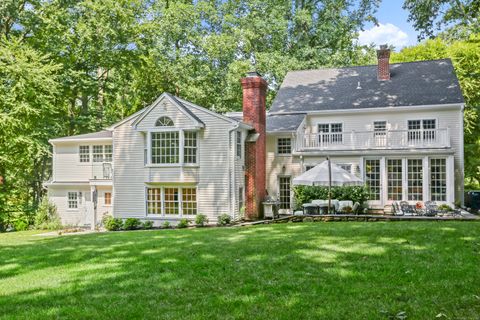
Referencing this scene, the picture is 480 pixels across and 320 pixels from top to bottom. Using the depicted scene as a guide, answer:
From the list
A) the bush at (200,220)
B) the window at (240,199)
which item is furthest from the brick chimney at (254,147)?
the bush at (200,220)

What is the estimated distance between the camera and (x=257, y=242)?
35.2ft

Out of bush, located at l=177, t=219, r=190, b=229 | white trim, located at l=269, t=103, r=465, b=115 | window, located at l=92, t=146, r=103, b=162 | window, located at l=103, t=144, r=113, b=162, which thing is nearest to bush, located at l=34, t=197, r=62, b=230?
window, located at l=92, t=146, r=103, b=162

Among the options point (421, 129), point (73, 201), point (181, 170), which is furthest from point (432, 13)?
point (73, 201)

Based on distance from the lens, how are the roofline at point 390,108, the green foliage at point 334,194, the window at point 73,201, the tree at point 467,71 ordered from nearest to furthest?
the green foliage at point 334,194 < the roofline at point 390,108 < the window at point 73,201 < the tree at point 467,71

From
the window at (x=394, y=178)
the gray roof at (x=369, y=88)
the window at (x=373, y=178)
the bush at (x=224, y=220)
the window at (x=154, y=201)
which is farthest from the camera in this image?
the gray roof at (x=369, y=88)

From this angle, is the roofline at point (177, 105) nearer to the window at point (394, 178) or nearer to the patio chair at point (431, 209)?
the window at point (394, 178)

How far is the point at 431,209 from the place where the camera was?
2023 cm

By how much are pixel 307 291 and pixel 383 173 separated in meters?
18.6

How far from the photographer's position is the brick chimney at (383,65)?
27.5m

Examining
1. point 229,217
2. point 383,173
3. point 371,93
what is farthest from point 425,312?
point 371,93

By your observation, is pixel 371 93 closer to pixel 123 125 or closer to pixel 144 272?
pixel 123 125

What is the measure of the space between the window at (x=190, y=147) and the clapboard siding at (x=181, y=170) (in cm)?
29

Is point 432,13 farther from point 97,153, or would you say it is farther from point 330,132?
point 97,153

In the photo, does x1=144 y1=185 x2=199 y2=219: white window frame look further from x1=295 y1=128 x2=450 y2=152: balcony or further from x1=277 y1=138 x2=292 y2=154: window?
x1=295 y1=128 x2=450 y2=152: balcony
